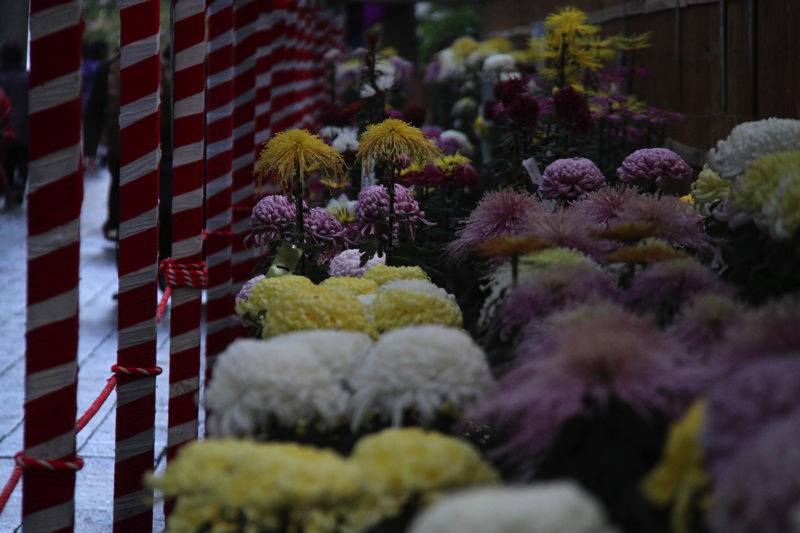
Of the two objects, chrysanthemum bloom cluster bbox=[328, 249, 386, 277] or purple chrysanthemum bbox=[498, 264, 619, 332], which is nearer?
purple chrysanthemum bbox=[498, 264, 619, 332]

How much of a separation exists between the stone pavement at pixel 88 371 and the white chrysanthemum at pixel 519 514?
3598 millimetres

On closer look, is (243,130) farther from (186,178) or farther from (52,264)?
(52,264)

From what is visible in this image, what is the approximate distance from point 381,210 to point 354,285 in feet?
2.80

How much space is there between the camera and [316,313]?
2.33 meters

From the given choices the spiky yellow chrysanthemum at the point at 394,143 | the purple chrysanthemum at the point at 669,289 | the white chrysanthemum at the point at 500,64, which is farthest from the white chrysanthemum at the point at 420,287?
the white chrysanthemum at the point at 500,64

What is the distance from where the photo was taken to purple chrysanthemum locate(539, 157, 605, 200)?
3.38 m

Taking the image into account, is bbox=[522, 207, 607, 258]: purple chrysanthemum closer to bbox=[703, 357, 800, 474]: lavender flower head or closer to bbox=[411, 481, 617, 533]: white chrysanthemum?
bbox=[703, 357, 800, 474]: lavender flower head

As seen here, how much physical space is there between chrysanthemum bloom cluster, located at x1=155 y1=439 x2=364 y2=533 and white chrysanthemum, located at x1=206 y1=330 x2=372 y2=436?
128 mm

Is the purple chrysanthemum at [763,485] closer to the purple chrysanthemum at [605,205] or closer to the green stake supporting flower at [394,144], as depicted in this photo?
the purple chrysanthemum at [605,205]

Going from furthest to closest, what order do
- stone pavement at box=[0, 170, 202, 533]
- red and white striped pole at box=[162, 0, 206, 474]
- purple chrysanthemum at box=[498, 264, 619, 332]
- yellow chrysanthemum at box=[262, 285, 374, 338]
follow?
stone pavement at box=[0, 170, 202, 533] → red and white striped pole at box=[162, 0, 206, 474] → yellow chrysanthemum at box=[262, 285, 374, 338] → purple chrysanthemum at box=[498, 264, 619, 332]

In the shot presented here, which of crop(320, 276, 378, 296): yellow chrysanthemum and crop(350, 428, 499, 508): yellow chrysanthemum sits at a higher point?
crop(320, 276, 378, 296): yellow chrysanthemum

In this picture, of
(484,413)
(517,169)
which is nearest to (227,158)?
(517,169)

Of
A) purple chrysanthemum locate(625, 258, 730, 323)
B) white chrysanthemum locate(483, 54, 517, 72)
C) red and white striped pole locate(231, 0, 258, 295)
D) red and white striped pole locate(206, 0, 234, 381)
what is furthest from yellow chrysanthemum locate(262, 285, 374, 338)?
Result: white chrysanthemum locate(483, 54, 517, 72)

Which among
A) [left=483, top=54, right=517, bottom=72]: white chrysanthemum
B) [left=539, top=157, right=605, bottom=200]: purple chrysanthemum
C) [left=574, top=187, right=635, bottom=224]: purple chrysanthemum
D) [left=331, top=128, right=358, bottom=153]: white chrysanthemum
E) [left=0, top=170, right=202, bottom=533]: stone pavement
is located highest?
[left=483, top=54, right=517, bottom=72]: white chrysanthemum
